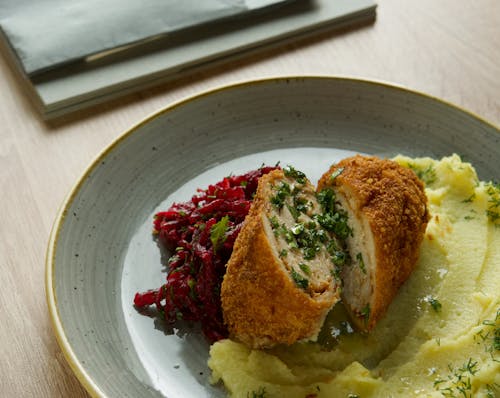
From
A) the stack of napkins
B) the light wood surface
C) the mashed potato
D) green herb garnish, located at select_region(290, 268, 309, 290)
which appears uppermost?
the stack of napkins

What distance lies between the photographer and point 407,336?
3.44 metres

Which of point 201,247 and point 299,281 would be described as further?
point 201,247

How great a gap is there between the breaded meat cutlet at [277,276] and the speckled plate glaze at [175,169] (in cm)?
31

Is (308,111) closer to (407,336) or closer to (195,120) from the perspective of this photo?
(195,120)

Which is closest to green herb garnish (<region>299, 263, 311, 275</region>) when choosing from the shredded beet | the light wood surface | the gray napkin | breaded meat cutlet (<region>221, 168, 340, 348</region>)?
breaded meat cutlet (<region>221, 168, 340, 348</region>)

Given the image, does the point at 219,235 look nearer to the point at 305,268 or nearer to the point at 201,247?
the point at 201,247

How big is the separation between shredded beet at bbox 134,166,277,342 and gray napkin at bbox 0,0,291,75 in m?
1.74

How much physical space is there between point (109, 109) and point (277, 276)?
2336mm

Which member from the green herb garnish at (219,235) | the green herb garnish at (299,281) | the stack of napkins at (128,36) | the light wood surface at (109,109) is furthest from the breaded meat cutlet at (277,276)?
the stack of napkins at (128,36)

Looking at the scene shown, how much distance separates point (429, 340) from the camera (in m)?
3.39

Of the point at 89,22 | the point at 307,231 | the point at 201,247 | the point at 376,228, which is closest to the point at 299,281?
the point at 307,231

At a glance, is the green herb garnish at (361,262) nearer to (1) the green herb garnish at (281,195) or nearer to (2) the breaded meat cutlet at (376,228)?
(2) the breaded meat cutlet at (376,228)

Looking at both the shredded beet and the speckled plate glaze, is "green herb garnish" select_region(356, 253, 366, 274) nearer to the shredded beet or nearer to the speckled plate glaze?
the shredded beet

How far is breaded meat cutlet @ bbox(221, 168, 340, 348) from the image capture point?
3238mm
